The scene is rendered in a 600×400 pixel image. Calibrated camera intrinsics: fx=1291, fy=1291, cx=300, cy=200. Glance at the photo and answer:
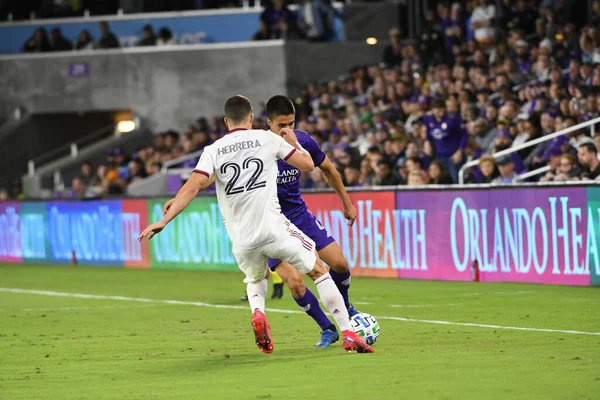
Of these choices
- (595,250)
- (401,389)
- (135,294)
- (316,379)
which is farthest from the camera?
(135,294)

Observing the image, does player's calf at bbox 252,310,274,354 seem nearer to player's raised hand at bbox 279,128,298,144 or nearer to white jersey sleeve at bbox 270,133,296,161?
white jersey sleeve at bbox 270,133,296,161

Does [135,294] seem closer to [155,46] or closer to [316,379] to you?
[316,379]

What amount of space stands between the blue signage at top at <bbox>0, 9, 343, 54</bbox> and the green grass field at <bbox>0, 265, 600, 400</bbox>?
53.8ft

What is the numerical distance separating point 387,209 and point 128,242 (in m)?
7.88

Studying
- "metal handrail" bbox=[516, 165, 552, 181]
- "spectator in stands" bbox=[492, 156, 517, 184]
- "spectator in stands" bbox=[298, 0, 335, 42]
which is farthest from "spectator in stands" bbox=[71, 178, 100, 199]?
"metal handrail" bbox=[516, 165, 552, 181]

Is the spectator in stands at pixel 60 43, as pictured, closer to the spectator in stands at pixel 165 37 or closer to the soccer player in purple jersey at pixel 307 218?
the spectator in stands at pixel 165 37

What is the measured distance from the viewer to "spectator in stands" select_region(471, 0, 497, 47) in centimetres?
2644

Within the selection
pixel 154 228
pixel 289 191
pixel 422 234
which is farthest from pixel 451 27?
pixel 154 228

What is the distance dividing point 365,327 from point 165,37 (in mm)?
25235

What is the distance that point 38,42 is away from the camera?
36781 mm

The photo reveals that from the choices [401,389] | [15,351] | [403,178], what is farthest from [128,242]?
[401,389]

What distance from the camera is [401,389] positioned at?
850 centimetres

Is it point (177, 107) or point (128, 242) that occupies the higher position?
point (177, 107)

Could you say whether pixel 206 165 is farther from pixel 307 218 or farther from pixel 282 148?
pixel 307 218
